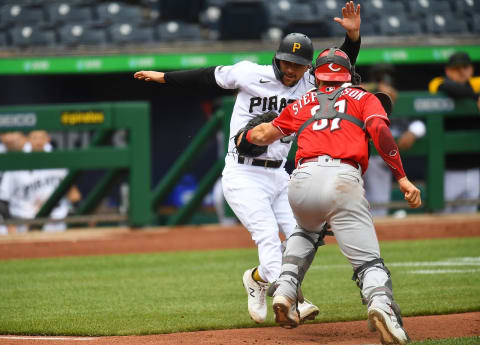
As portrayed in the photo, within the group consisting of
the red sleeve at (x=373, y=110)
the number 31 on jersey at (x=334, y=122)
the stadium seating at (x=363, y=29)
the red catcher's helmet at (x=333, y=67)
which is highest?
the red catcher's helmet at (x=333, y=67)

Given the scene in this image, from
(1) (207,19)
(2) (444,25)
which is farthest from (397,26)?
(1) (207,19)

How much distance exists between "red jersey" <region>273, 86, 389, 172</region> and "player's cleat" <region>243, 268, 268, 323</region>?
4.12 feet

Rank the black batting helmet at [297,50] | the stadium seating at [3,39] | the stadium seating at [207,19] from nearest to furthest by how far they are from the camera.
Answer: the black batting helmet at [297,50], the stadium seating at [207,19], the stadium seating at [3,39]

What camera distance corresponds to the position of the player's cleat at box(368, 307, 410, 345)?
4.18m

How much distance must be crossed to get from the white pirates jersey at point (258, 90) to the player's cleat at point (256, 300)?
838 millimetres

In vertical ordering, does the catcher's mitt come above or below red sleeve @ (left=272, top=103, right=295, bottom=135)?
below

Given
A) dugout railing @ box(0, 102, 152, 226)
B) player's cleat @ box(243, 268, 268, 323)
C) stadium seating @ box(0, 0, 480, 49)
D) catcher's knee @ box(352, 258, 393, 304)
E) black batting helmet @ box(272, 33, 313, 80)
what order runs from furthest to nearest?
stadium seating @ box(0, 0, 480, 49), dugout railing @ box(0, 102, 152, 226), player's cleat @ box(243, 268, 268, 323), black batting helmet @ box(272, 33, 313, 80), catcher's knee @ box(352, 258, 393, 304)

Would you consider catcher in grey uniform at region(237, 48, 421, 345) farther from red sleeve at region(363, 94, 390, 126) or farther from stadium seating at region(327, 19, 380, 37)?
stadium seating at region(327, 19, 380, 37)

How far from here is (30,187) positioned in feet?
36.4

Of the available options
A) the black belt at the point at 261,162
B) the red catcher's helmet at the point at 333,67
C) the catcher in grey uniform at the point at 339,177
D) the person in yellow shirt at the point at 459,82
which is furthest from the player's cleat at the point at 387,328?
the person in yellow shirt at the point at 459,82

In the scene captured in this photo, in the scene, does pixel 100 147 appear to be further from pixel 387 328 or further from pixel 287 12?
pixel 387 328

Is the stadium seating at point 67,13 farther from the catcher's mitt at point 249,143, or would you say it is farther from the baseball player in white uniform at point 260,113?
the catcher's mitt at point 249,143

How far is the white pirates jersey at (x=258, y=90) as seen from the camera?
5578 mm

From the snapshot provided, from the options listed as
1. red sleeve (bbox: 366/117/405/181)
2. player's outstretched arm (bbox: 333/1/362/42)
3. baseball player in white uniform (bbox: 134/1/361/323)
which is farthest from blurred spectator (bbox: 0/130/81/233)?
red sleeve (bbox: 366/117/405/181)
